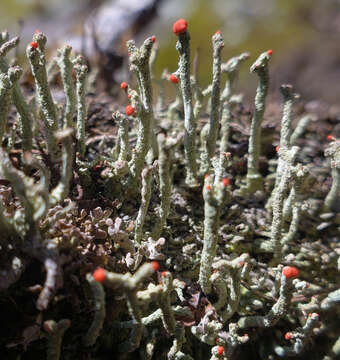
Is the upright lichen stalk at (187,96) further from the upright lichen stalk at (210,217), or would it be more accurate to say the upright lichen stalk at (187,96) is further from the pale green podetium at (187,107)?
the upright lichen stalk at (210,217)

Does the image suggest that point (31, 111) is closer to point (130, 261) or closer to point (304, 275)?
point (130, 261)

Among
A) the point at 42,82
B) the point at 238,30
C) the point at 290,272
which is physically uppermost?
the point at 238,30

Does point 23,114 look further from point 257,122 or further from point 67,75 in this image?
point 257,122

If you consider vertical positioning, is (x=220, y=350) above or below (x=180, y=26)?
below

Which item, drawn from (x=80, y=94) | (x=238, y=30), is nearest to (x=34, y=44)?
(x=80, y=94)

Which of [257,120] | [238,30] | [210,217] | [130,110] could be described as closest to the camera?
[210,217]

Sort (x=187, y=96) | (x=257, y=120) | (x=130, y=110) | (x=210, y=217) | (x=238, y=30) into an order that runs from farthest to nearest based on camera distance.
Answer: (x=238, y=30) → (x=257, y=120) → (x=187, y=96) → (x=130, y=110) → (x=210, y=217)

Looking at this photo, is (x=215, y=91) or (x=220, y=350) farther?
(x=215, y=91)

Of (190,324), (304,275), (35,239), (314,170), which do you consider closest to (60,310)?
(35,239)
